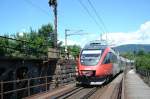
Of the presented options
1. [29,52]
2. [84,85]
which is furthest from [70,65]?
[29,52]

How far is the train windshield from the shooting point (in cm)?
2769

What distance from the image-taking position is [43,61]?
90.1 ft

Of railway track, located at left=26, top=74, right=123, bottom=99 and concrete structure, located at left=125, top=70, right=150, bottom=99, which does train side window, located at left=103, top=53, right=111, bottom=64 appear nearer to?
concrete structure, located at left=125, top=70, right=150, bottom=99

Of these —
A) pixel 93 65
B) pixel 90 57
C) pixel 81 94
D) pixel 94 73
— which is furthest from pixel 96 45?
pixel 81 94

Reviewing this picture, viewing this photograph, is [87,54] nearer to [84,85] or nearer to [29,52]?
[84,85]

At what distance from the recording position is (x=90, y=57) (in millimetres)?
27938

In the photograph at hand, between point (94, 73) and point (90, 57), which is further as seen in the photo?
point (90, 57)

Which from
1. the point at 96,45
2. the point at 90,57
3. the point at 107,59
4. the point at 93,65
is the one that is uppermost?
the point at 96,45

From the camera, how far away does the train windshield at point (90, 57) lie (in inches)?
1090

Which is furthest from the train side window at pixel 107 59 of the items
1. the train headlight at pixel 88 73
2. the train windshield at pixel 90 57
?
the train headlight at pixel 88 73

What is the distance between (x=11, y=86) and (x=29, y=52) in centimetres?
244

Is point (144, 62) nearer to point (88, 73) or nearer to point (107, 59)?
point (107, 59)

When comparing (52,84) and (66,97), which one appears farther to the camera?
(52,84)

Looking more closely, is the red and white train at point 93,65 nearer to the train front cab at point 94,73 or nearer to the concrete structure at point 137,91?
the train front cab at point 94,73
